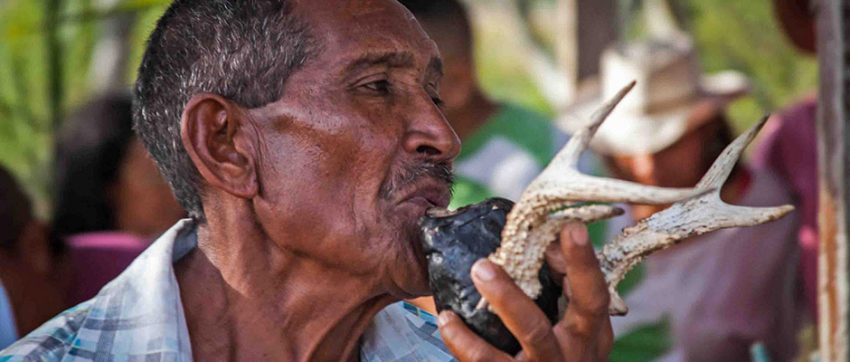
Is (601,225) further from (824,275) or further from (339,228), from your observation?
(339,228)

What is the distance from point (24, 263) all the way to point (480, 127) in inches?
72.0

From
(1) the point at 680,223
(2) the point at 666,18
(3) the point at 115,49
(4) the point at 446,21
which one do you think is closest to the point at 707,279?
(4) the point at 446,21

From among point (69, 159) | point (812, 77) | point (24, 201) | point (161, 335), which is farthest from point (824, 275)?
point (812, 77)

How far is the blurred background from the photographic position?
24.4 ft

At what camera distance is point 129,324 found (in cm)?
266

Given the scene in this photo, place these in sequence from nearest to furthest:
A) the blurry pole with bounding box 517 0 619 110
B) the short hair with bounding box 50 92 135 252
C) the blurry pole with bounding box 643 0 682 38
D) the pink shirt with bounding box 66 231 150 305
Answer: the pink shirt with bounding box 66 231 150 305
the short hair with bounding box 50 92 135 252
the blurry pole with bounding box 517 0 619 110
the blurry pole with bounding box 643 0 682 38

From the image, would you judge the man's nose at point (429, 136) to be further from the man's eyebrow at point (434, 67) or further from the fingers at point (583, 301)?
the fingers at point (583, 301)

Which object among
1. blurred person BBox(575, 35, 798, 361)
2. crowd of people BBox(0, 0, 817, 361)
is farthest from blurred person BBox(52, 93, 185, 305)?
crowd of people BBox(0, 0, 817, 361)

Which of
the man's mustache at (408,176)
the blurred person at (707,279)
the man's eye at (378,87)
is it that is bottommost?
the blurred person at (707,279)

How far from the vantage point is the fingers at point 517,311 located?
91.7 inches

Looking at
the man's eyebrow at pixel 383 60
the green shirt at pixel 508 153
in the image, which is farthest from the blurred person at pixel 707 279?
the man's eyebrow at pixel 383 60

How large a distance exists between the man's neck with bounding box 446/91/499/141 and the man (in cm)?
288

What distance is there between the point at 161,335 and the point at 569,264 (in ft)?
2.45

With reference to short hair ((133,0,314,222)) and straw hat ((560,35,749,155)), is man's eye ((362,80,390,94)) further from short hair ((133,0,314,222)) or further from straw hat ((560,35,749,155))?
straw hat ((560,35,749,155))
